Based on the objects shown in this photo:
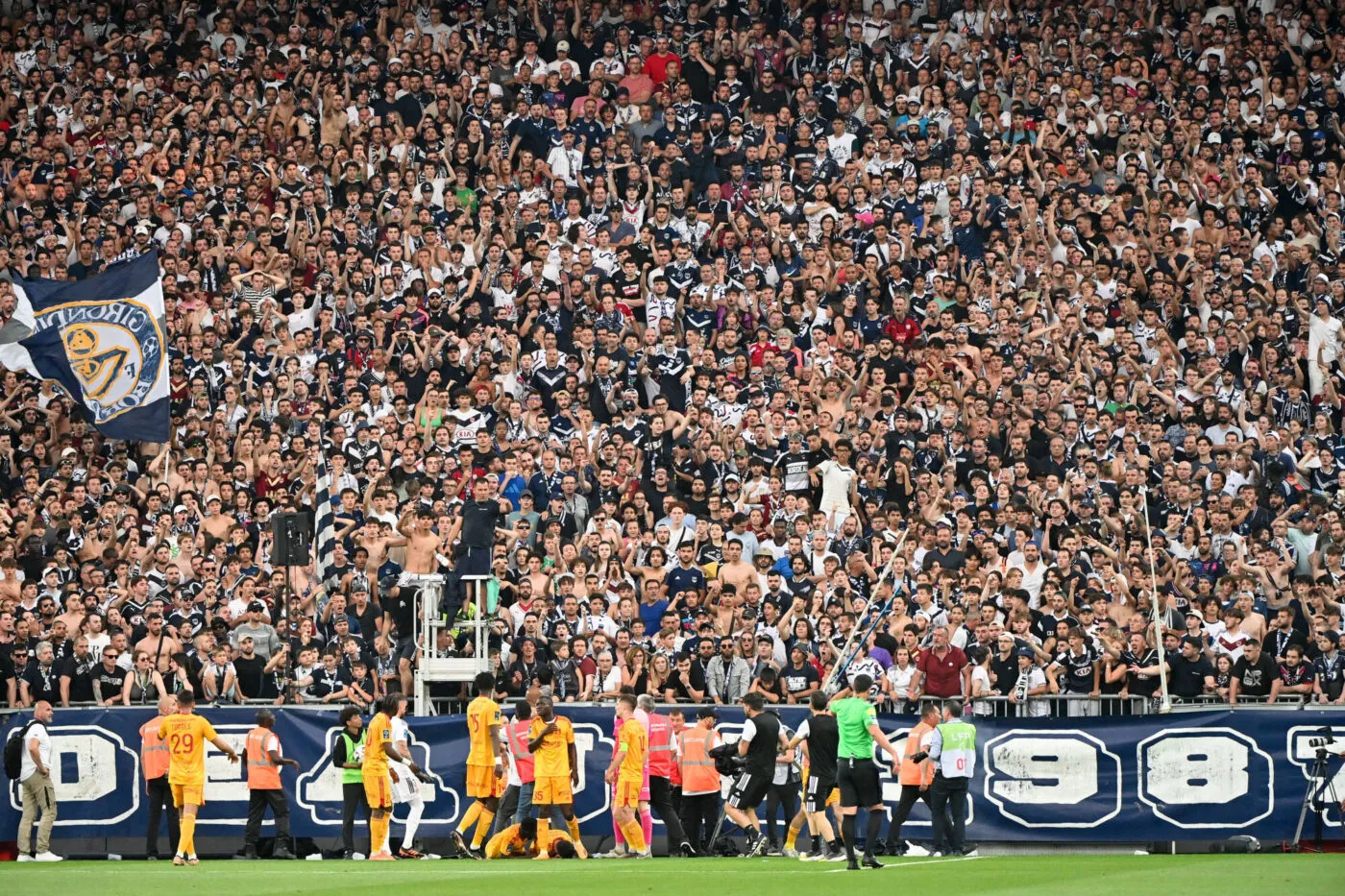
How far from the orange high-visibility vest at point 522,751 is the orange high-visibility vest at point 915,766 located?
3.80 metres

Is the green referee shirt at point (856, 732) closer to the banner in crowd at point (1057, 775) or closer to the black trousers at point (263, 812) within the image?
the banner in crowd at point (1057, 775)

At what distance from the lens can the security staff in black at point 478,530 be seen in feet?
81.2

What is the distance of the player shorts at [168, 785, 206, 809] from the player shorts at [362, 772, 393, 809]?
1.71m

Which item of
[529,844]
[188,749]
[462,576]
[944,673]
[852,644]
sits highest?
[462,576]

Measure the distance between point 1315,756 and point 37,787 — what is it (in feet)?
44.7

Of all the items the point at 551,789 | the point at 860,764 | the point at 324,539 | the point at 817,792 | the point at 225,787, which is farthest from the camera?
the point at 324,539

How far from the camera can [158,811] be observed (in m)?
22.3

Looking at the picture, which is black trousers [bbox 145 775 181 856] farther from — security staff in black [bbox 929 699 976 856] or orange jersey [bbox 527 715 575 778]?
security staff in black [bbox 929 699 976 856]

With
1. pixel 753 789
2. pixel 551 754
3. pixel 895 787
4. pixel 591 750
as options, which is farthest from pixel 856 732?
pixel 591 750

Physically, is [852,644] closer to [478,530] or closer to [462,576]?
[462,576]

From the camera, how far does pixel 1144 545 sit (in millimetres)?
24344

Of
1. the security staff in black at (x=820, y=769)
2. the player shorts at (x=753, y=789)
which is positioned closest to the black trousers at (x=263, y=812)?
the player shorts at (x=753, y=789)

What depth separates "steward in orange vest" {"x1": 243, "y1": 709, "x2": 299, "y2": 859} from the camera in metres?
21.8

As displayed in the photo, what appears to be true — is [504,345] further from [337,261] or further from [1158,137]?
[1158,137]
